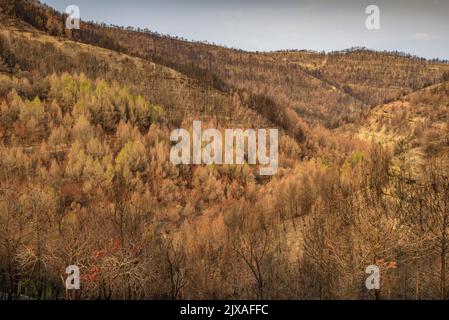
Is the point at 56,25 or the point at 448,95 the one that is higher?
the point at 56,25

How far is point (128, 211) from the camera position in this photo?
3388 centimetres

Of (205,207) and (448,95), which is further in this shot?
(448,95)

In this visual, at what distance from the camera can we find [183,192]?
62219 mm

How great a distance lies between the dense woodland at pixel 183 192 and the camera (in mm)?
23406

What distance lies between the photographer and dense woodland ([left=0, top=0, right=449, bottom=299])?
76.8 feet

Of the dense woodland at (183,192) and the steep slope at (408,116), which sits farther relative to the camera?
the steep slope at (408,116)

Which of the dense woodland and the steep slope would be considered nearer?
the dense woodland

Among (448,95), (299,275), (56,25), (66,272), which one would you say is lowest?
(299,275)

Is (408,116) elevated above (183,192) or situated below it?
above

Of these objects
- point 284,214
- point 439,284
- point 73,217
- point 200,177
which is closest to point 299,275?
point 439,284

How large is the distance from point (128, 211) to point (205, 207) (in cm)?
2731

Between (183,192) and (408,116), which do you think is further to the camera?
(408,116)
